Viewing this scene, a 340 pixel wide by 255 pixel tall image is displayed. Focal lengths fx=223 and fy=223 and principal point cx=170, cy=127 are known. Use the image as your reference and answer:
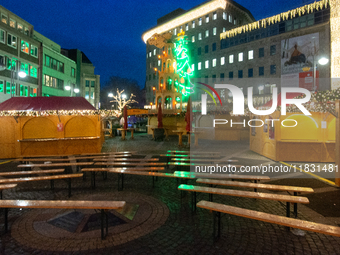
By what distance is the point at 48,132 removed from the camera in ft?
44.0

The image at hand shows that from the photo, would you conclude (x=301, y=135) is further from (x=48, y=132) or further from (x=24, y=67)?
(x=24, y=67)

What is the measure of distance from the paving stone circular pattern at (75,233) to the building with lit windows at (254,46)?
2617cm

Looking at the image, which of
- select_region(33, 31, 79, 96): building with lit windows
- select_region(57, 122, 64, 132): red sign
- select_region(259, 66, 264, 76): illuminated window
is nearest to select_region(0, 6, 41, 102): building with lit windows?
select_region(33, 31, 79, 96): building with lit windows

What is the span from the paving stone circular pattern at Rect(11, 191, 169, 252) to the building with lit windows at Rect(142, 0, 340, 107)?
26170 millimetres

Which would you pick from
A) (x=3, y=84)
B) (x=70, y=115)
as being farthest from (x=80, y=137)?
(x=3, y=84)

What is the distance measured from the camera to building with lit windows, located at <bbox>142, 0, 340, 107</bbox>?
36.2m

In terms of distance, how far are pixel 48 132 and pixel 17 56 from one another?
25690 millimetres

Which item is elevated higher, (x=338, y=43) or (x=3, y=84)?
(x=3, y=84)

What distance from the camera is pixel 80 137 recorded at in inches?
523

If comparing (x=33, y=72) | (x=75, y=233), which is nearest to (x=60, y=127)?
(x=75, y=233)

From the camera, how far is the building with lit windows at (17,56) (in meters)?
29.6

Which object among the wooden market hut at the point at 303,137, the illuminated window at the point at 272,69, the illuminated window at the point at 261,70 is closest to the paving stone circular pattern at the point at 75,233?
the wooden market hut at the point at 303,137

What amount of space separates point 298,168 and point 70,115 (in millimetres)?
12466

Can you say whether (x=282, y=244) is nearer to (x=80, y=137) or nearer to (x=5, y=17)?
(x=80, y=137)
